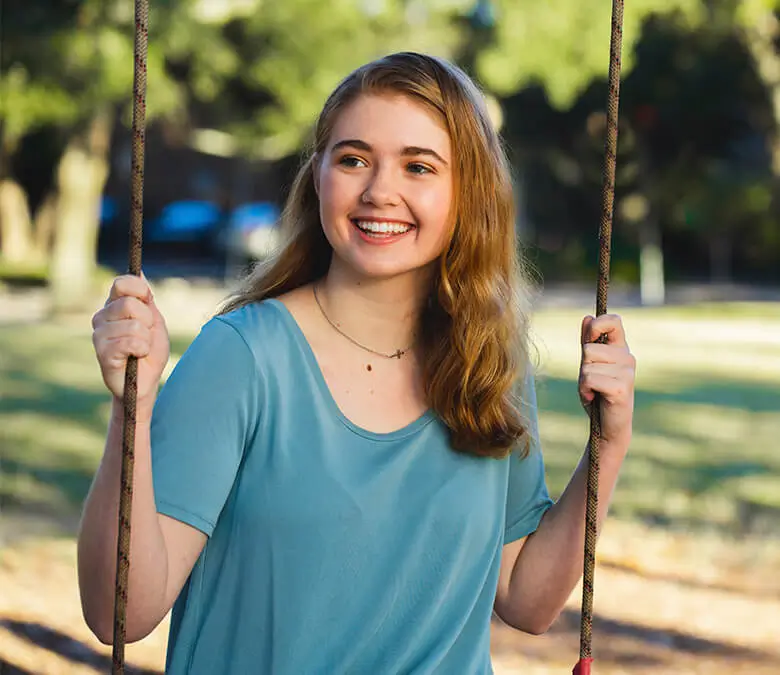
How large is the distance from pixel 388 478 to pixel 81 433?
7.62 metres

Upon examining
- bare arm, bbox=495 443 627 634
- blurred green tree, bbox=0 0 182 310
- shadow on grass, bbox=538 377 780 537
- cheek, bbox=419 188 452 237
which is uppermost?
blurred green tree, bbox=0 0 182 310

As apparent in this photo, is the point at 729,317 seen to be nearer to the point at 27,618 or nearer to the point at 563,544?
the point at 27,618

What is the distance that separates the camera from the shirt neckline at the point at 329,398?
2004 millimetres

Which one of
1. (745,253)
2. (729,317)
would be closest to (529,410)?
(729,317)

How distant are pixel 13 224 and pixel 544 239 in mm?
11992

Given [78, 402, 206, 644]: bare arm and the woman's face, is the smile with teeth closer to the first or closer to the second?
the woman's face

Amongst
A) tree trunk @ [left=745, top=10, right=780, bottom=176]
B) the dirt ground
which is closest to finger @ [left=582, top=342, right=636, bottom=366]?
the dirt ground

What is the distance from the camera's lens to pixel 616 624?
17.1 feet

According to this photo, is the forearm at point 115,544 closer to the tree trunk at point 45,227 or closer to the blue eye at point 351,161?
the blue eye at point 351,161

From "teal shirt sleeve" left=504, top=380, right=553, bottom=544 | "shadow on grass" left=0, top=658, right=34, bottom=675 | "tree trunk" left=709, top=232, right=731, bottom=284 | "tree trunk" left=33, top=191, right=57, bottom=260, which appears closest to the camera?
"teal shirt sleeve" left=504, top=380, right=553, bottom=544

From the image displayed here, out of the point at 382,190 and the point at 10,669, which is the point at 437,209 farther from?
the point at 10,669

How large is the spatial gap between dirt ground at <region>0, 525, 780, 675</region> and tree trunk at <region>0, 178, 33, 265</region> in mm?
24818

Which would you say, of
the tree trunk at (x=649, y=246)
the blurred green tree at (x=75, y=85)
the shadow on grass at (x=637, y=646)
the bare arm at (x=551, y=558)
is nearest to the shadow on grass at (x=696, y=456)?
the shadow on grass at (x=637, y=646)

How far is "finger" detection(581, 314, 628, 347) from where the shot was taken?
2037 millimetres
